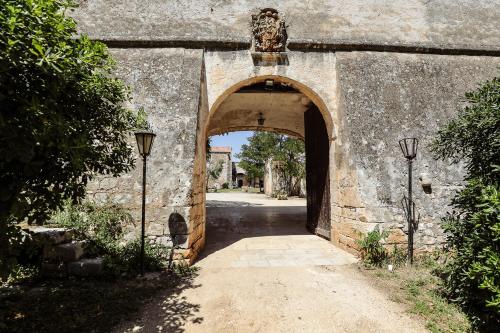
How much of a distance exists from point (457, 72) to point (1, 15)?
777 centimetres

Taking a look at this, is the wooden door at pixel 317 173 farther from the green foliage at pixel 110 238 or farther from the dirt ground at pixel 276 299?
the green foliage at pixel 110 238

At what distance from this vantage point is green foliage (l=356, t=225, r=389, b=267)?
15.2ft

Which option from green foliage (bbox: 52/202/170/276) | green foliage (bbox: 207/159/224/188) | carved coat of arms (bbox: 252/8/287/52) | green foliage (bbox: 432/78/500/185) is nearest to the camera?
green foliage (bbox: 432/78/500/185)

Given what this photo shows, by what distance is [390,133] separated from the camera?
209 inches

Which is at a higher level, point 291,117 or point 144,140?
point 291,117

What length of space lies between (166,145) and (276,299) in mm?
3191

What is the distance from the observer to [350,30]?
6.05 m

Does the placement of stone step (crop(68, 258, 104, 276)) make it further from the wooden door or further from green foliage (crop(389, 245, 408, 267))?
green foliage (crop(389, 245, 408, 267))

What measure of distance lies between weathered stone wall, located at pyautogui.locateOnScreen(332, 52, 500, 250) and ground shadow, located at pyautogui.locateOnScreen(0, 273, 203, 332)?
3461 millimetres

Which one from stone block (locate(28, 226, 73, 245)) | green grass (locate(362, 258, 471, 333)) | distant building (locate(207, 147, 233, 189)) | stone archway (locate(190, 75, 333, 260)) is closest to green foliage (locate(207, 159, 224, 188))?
distant building (locate(207, 147, 233, 189))

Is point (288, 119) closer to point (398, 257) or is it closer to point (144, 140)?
point (398, 257)

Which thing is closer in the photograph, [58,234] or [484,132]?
[484,132]

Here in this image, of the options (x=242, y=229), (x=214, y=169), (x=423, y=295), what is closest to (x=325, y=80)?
(x=423, y=295)

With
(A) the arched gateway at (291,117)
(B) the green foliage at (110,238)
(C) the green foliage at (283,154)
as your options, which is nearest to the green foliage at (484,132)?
(A) the arched gateway at (291,117)
